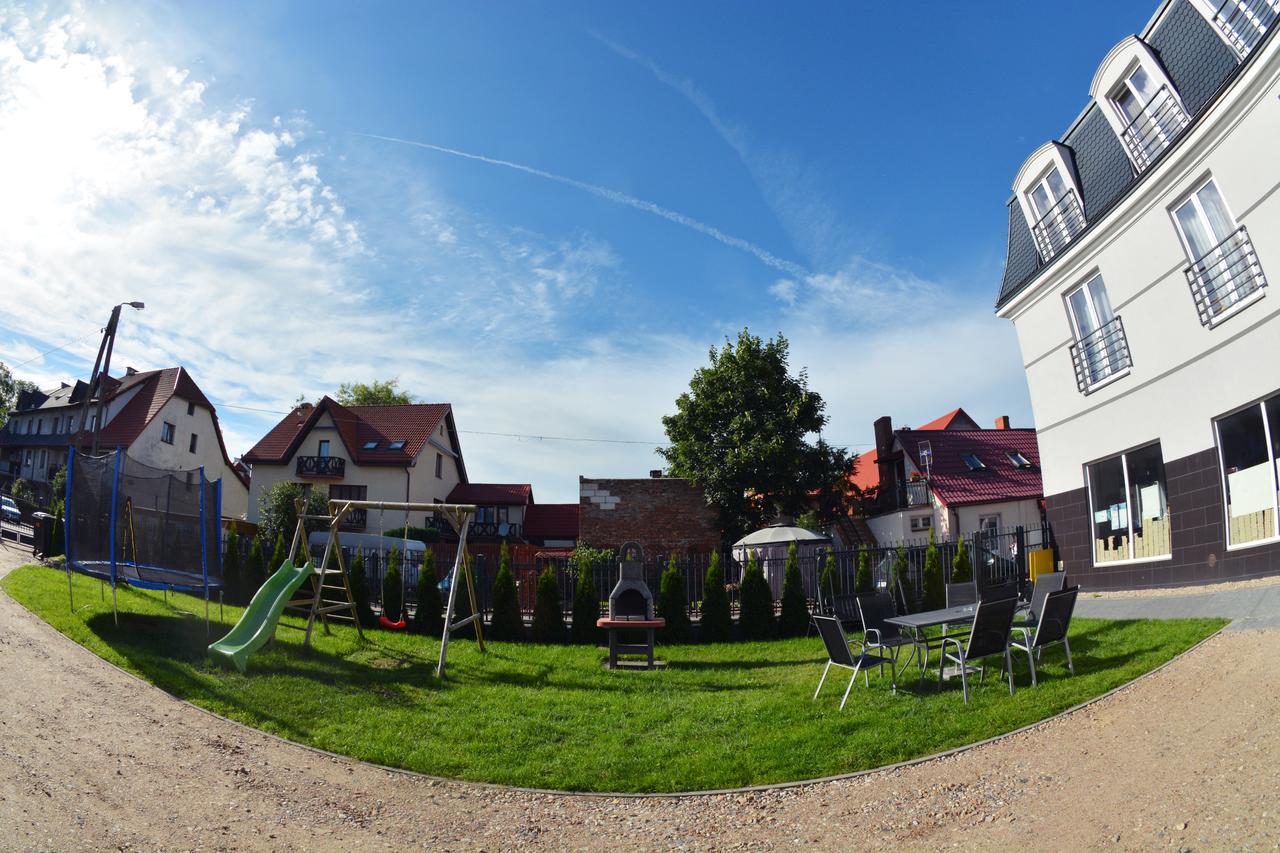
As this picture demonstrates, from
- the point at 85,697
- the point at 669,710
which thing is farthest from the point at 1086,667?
the point at 85,697

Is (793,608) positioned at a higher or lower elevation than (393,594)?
lower

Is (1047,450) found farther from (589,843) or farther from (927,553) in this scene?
(589,843)

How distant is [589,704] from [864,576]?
24.7 feet

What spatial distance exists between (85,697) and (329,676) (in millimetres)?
2544

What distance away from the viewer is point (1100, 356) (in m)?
12.7

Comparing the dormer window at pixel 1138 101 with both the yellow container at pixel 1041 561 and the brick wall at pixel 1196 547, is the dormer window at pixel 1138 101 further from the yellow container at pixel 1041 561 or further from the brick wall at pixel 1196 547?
the yellow container at pixel 1041 561

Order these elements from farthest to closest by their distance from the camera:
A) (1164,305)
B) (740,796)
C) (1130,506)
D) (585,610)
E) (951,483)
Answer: (951,483), (585,610), (1130,506), (1164,305), (740,796)

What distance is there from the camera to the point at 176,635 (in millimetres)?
10234

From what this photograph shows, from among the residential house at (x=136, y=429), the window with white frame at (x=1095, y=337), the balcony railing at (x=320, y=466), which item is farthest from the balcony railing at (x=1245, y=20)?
→ the residential house at (x=136, y=429)

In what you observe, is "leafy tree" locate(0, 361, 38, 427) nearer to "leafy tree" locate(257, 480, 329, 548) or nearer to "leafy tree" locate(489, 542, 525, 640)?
"leafy tree" locate(257, 480, 329, 548)

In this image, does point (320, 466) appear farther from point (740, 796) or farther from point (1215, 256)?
point (1215, 256)

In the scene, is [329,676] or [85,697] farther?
[329,676]

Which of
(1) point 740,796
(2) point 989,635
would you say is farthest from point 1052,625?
(1) point 740,796

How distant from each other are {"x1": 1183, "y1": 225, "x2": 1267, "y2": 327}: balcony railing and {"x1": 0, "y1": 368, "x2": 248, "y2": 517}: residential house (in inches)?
1486
